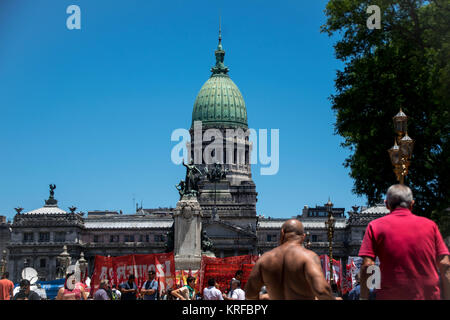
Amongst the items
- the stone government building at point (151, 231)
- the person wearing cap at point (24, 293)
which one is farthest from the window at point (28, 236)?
the person wearing cap at point (24, 293)

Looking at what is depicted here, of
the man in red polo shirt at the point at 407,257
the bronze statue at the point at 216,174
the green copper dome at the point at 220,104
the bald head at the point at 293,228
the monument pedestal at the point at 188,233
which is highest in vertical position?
the green copper dome at the point at 220,104

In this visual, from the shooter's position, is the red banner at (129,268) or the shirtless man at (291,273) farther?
the red banner at (129,268)

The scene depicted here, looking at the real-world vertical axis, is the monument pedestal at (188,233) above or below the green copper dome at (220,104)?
below

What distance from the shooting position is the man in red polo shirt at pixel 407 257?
357 inches

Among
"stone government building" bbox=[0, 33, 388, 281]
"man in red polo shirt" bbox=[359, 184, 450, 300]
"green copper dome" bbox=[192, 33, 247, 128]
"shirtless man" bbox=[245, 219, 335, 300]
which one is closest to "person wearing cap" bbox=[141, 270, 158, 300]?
"shirtless man" bbox=[245, 219, 335, 300]

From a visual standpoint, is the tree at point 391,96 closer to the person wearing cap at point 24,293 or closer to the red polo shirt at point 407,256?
the person wearing cap at point 24,293

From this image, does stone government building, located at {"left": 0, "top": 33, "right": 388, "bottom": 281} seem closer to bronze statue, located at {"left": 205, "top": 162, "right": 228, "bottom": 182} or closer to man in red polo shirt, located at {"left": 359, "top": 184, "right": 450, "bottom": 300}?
bronze statue, located at {"left": 205, "top": 162, "right": 228, "bottom": 182}

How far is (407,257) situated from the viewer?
908cm

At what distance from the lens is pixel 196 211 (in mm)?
62312

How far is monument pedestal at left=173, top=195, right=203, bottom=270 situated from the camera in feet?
199

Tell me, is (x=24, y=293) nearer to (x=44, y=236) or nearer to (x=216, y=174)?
(x=44, y=236)

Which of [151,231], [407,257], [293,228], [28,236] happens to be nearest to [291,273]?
[293,228]
